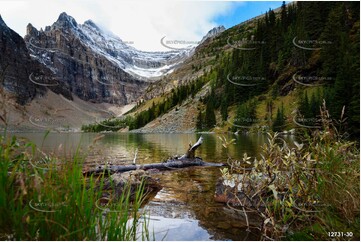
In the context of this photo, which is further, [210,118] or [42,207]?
[210,118]

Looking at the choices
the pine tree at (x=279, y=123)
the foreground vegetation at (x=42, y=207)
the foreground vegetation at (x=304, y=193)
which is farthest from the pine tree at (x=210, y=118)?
the foreground vegetation at (x=42, y=207)

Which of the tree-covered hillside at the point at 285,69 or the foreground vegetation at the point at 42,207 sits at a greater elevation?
the tree-covered hillside at the point at 285,69

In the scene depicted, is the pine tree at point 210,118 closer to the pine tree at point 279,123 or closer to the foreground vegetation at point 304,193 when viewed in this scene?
the pine tree at point 279,123

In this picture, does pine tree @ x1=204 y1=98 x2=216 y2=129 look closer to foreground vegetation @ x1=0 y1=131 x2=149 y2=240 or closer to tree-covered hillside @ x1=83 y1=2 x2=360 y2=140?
tree-covered hillside @ x1=83 y1=2 x2=360 y2=140

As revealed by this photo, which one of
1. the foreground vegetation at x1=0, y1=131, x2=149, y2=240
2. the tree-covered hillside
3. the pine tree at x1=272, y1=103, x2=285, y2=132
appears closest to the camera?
the foreground vegetation at x1=0, y1=131, x2=149, y2=240

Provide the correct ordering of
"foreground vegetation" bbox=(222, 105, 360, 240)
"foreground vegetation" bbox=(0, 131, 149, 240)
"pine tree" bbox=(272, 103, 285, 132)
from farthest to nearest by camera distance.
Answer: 1. "pine tree" bbox=(272, 103, 285, 132)
2. "foreground vegetation" bbox=(222, 105, 360, 240)
3. "foreground vegetation" bbox=(0, 131, 149, 240)

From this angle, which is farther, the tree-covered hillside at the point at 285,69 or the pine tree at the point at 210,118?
the pine tree at the point at 210,118

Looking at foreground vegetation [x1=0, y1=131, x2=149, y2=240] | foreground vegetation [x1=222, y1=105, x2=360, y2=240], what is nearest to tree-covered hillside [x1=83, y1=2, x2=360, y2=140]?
foreground vegetation [x1=222, y1=105, x2=360, y2=240]

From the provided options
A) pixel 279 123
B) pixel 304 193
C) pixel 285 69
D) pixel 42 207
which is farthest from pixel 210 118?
pixel 42 207

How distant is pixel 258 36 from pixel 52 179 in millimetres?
131369

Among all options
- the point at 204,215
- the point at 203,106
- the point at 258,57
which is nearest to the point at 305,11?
the point at 258,57

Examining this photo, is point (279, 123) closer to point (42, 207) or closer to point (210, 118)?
point (210, 118)

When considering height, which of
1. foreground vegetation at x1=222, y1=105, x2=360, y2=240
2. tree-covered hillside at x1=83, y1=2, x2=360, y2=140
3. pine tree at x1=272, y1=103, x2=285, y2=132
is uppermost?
tree-covered hillside at x1=83, y1=2, x2=360, y2=140

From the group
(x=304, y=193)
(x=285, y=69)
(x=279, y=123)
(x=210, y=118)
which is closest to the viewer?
(x=304, y=193)
